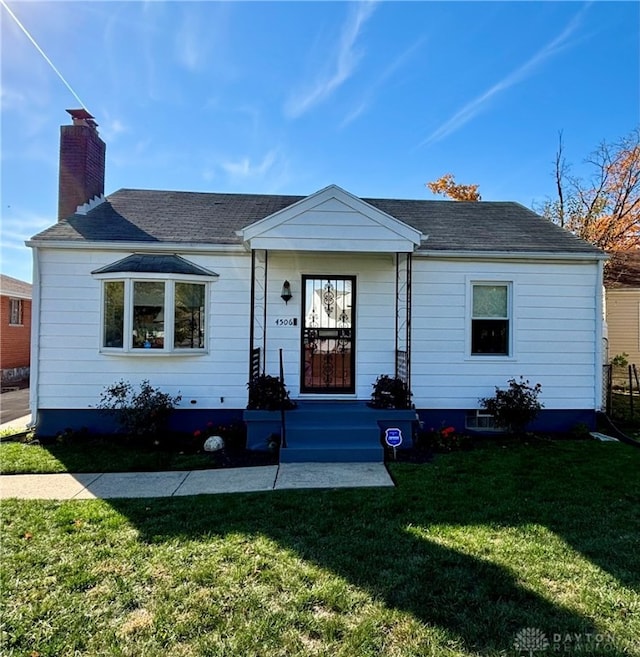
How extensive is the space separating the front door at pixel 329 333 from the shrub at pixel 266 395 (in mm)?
1001

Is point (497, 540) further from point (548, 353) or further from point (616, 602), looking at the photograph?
point (548, 353)

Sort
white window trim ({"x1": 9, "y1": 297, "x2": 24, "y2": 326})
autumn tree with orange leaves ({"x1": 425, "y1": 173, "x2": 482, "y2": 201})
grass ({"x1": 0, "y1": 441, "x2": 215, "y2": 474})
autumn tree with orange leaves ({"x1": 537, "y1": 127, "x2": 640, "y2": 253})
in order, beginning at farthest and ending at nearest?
autumn tree with orange leaves ({"x1": 425, "y1": 173, "x2": 482, "y2": 201}), white window trim ({"x1": 9, "y1": 297, "x2": 24, "y2": 326}), autumn tree with orange leaves ({"x1": 537, "y1": 127, "x2": 640, "y2": 253}), grass ({"x1": 0, "y1": 441, "x2": 215, "y2": 474})

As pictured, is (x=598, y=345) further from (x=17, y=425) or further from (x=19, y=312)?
(x=19, y=312)

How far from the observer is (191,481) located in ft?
16.4

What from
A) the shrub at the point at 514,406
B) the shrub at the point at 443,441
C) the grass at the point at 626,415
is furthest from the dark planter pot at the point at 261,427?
the grass at the point at 626,415

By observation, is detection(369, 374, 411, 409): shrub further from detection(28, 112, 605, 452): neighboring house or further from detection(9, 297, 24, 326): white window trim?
detection(9, 297, 24, 326): white window trim

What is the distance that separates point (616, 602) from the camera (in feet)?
8.42

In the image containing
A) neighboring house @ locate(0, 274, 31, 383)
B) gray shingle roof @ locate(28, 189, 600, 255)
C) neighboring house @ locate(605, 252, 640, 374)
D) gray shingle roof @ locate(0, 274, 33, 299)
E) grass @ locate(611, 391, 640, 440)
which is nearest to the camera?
gray shingle roof @ locate(28, 189, 600, 255)

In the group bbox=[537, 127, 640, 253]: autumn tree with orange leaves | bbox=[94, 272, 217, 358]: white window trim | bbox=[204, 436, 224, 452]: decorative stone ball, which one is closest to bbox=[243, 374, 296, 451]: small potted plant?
bbox=[204, 436, 224, 452]: decorative stone ball

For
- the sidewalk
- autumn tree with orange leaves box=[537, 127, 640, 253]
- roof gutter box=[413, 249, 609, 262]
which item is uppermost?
autumn tree with orange leaves box=[537, 127, 640, 253]

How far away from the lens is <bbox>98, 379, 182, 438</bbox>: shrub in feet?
21.5

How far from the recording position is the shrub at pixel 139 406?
6545 millimetres

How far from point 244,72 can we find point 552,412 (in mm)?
9423

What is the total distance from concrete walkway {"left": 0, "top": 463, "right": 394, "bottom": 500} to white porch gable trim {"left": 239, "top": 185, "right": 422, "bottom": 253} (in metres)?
3.36
